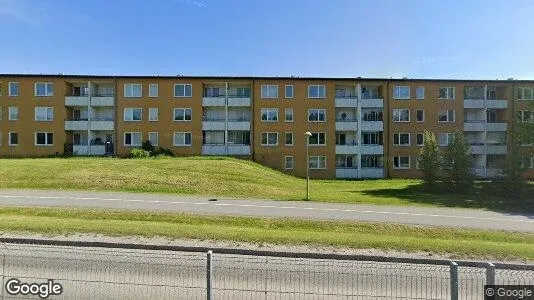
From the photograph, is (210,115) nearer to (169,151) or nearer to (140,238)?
(169,151)

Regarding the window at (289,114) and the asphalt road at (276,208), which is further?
the window at (289,114)

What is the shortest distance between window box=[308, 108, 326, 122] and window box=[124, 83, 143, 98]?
19.5m

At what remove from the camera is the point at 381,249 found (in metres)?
9.30

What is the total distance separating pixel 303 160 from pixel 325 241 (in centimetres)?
2949

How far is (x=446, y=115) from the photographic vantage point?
1575 inches

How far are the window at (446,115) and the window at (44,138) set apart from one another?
44.3 meters

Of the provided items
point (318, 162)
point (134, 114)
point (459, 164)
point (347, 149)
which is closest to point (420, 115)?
point (347, 149)

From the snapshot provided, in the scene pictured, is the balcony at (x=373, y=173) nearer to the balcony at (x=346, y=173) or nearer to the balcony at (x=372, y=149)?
the balcony at (x=346, y=173)

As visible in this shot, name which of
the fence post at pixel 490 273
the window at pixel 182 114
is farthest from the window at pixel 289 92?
the fence post at pixel 490 273

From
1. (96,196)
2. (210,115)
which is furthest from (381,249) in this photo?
(210,115)

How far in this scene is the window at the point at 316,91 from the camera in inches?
1561

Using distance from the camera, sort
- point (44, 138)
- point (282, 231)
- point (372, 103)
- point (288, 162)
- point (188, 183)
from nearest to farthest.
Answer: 1. point (282, 231)
2. point (188, 183)
3. point (44, 138)
4. point (288, 162)
5. point (372, 103)

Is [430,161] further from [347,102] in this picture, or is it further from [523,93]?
[523,93]

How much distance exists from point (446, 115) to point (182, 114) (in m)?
30.8
